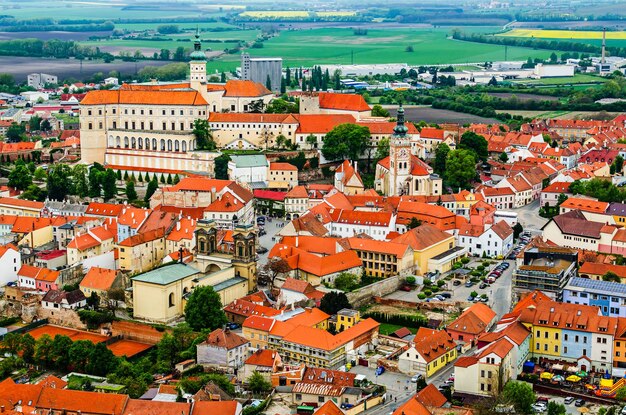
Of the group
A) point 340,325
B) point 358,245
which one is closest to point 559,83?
point 358,245

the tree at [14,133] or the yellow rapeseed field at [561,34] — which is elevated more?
the yellow rapeseed field at [561,34]

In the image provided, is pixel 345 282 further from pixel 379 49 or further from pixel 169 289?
pixel 379 49

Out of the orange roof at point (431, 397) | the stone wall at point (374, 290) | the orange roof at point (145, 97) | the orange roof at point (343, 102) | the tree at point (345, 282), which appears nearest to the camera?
the orange roof at point (431, 397)

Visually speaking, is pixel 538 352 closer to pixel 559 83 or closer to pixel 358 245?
pixel 358 245

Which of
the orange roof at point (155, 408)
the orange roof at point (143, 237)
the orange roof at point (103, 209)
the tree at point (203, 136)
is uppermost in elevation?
the tree at point (203, 136)

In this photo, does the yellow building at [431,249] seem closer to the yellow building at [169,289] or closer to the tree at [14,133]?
the yellow building at [169,289]

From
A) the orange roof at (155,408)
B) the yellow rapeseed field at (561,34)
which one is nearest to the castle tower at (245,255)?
the orange roof at (155,408)
